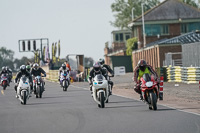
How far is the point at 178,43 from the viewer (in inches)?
2327

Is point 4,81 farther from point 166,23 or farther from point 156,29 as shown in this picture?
point 166,23

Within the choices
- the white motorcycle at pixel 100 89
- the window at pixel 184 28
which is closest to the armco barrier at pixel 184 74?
the white motorcycle at pixel 100 89

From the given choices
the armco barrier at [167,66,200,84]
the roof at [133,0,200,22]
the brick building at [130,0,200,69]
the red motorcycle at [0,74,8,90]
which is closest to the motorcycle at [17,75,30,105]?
the armco barrier at [167,66,200,84]

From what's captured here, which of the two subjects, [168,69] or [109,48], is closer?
[168,69]

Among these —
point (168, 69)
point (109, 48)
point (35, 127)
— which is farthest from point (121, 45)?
point (35, 127)

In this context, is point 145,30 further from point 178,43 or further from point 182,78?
point 182,78

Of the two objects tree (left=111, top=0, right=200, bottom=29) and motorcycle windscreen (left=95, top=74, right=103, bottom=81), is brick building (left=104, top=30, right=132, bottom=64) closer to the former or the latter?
tree (left=111, top=0, right=200, bottom=29)

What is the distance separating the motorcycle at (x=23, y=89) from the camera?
22.0 m

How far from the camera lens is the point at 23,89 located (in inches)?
872

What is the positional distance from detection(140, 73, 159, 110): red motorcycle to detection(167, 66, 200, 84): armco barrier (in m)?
18.0

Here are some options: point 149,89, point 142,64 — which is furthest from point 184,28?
point 149,89

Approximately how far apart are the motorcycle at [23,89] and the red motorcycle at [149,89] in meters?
6.44

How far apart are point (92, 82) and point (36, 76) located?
24.9ft

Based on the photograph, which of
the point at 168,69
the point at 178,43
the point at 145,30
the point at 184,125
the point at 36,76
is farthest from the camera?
the point at 145,30
